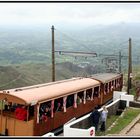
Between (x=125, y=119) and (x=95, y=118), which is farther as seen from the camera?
(x=125, y=119)

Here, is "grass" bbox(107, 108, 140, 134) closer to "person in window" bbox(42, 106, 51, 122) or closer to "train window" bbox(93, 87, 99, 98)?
"train window" bbox(93, 87, 99, 98)

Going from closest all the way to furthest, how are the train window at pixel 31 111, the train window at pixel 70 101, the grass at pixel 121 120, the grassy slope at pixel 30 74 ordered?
the train window at pixel 31 111, the grass at pixel 121 120, the train window at pixel 70 101, the grassy slope at pixel 30 74

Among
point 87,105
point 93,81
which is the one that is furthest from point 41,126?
point 93,81

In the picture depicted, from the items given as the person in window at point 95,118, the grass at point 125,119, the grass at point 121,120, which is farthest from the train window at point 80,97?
the person in window at point 95,118

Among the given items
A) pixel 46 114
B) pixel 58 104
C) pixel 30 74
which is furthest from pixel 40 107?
pixel 30 74

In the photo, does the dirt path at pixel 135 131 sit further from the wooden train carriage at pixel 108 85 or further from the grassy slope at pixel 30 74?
the grassy slope at pixel 30 74

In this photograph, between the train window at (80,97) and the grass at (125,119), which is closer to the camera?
the grass at (125,119)

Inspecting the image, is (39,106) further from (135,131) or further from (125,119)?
(125,119)

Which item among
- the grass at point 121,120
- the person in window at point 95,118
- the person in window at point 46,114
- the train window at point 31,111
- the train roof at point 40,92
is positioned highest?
the train roof at point 40,92
